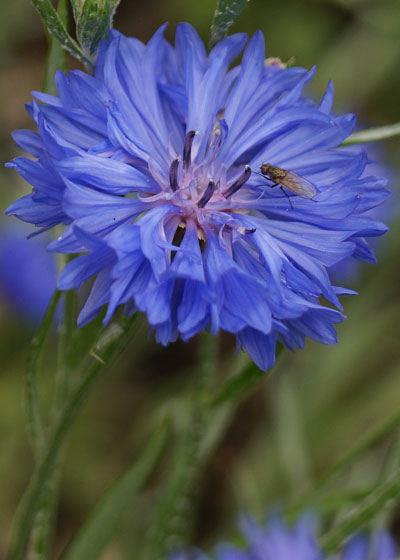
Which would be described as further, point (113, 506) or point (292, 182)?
point (113, 506)

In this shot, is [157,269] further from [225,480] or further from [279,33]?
[279,33]

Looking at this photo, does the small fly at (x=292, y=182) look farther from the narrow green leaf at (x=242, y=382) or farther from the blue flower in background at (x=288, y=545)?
the blue flower in background at (x=288, y=545)

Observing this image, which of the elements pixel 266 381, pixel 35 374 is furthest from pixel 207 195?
pixel 266 381

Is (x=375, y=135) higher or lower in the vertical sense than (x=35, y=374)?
higher

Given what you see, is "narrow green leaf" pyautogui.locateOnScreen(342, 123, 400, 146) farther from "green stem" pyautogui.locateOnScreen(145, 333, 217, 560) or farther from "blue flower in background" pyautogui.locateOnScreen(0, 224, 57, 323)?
"blue flower in background" pyautogui.locateOnScreen(0, 224, 57, 323)

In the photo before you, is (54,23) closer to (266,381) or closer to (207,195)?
(207,195)

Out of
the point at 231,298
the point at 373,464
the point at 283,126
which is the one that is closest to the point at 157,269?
the point at 231,298
